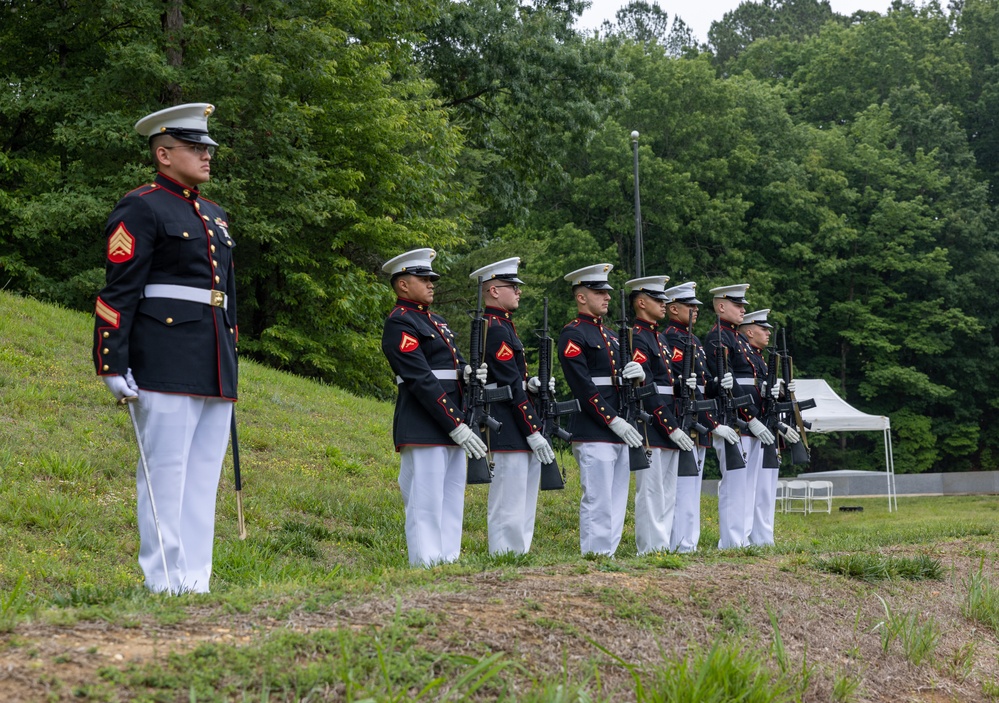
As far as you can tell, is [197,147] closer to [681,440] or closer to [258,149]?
[681,440]

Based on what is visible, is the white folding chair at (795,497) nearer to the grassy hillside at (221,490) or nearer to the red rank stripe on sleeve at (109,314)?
the grassy hillside at (221,490)

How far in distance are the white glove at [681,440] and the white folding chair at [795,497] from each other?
46.6 ft

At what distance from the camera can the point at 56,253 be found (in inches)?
782

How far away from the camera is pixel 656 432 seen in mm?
9516

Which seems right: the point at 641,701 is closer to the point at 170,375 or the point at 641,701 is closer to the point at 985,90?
the point at 170,375

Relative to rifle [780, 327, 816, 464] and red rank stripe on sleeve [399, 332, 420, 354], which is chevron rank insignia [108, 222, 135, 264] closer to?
red rank stripe on sleeve [399, 332, 420, 354]

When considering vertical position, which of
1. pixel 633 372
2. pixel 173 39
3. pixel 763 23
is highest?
pixel 763 23

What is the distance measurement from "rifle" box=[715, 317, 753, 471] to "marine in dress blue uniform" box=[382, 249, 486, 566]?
3.38 metres

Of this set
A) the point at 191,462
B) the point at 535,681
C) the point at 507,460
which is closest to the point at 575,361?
the point at 507,460

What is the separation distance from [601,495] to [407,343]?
2.30 meters

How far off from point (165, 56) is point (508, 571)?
15097mm

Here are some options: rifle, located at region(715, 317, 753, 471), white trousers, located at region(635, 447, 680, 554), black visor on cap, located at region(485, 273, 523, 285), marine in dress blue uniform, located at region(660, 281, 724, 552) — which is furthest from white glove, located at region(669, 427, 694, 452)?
black visor on cap, located at region(485, 273, 523, 285)

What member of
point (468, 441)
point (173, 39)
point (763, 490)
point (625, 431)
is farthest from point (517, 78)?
point (468, 441)

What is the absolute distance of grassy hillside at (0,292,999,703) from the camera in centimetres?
398
